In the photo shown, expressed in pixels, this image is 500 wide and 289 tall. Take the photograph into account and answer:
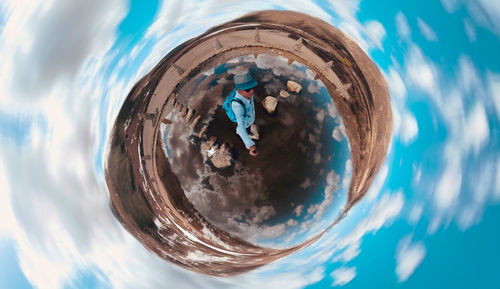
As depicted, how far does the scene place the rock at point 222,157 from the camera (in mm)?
1316

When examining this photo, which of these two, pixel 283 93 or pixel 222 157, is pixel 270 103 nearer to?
pixel 283 93

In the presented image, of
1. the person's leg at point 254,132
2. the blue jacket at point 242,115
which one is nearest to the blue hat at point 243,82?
the blue jacket at point 242,115

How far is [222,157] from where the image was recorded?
1.32 metres

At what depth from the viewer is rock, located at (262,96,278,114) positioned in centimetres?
132

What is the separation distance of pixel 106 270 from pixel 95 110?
52 centimetres

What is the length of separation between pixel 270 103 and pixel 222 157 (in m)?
0.34

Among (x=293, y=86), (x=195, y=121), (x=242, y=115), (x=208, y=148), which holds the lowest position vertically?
(x=242, y=115)

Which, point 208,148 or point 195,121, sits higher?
point 195,121

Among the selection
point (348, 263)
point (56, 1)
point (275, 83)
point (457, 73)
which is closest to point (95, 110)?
point (56, 1)

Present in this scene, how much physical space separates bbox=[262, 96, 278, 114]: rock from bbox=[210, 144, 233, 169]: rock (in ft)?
0.91

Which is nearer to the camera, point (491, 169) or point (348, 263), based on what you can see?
point (491, 169)

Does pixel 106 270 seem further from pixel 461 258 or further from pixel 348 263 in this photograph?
pixel 461 258

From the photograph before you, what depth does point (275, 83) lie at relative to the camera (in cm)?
138

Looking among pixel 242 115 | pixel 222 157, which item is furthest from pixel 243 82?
pixel 222 157
